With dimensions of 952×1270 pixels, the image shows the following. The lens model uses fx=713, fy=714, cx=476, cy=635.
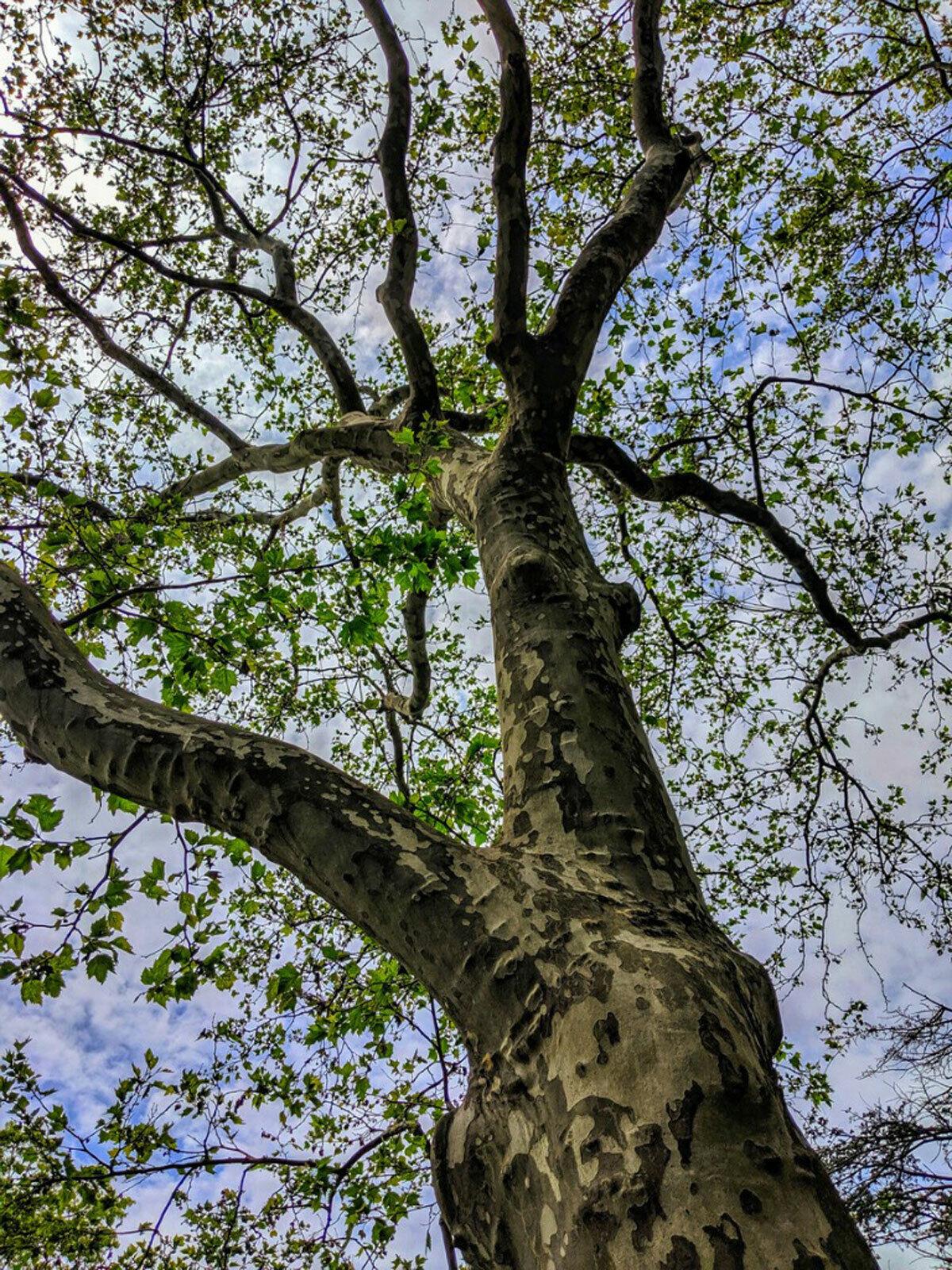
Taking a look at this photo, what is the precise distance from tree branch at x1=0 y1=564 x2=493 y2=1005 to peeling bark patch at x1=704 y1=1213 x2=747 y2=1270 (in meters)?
0.70

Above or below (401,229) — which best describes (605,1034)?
below

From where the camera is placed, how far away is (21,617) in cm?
243

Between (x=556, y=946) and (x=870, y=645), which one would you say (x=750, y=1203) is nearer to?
(x=556, y=946)

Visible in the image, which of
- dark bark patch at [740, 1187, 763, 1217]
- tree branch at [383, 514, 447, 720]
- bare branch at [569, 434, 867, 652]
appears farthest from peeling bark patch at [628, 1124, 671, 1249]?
tree branch at [383, 514, 447, 720]

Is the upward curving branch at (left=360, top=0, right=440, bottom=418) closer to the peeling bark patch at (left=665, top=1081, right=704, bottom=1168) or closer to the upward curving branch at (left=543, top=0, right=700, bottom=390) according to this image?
the upward curving branch at (left=543, top=0, right=700, bottom=390)

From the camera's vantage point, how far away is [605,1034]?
1421mm

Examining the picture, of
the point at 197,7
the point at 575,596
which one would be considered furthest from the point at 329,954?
the point at 197,7

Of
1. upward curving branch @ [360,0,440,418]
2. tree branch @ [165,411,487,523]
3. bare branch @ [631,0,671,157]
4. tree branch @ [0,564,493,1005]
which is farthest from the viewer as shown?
bare branch @ [631,0,671,157]

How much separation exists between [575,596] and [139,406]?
828 cm

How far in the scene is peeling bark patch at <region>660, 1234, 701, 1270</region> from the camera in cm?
112

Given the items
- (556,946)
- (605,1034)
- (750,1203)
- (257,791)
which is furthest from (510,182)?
(750,1203)

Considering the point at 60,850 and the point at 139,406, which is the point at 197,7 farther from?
the point at 60,850

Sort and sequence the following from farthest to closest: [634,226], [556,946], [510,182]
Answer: [634,226] → [510,182] → [556,946]

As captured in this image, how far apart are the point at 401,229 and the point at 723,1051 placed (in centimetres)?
583
